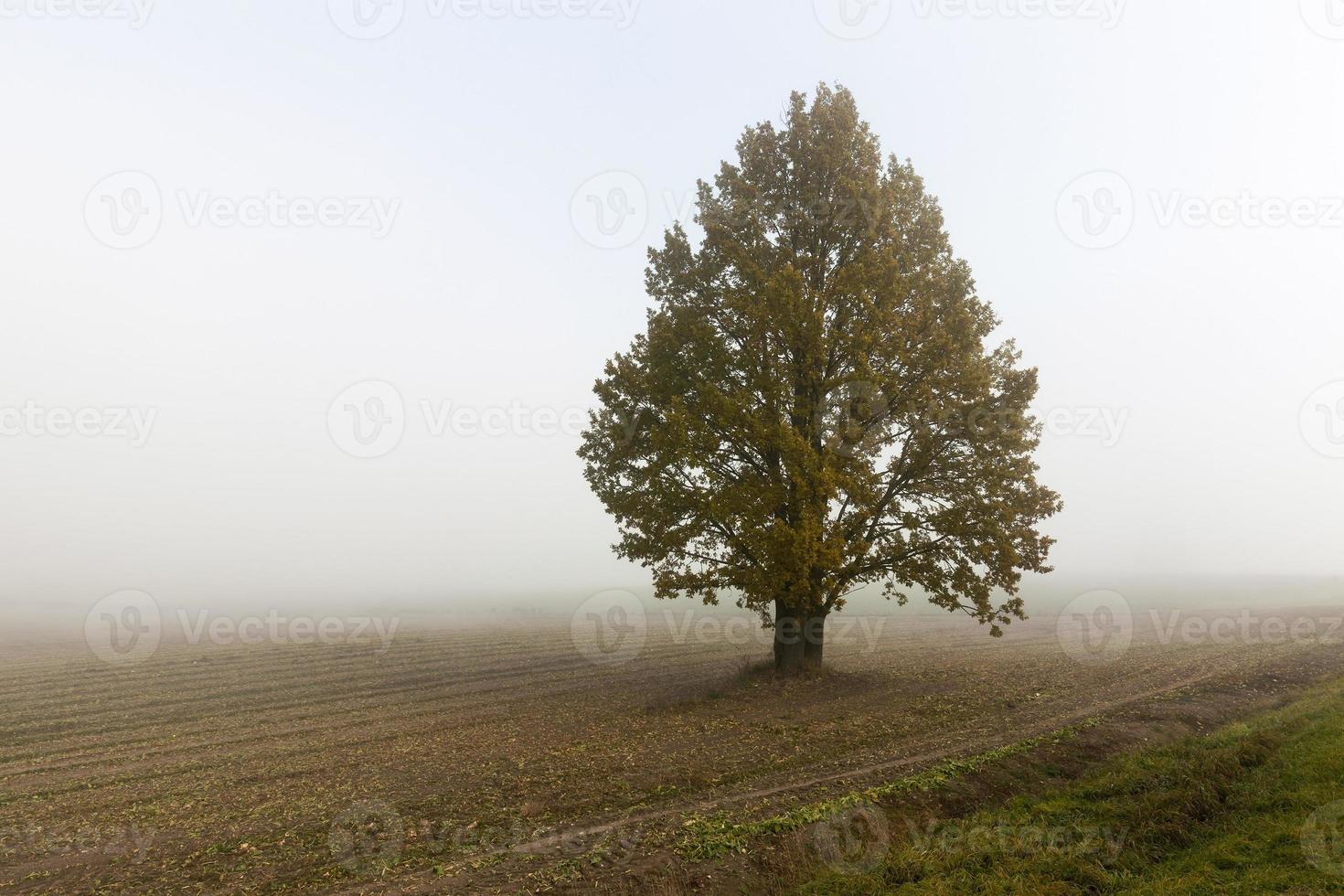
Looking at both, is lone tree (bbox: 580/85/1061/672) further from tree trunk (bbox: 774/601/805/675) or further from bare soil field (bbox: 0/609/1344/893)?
bare soil field (bbox: 0/609/1344/893)

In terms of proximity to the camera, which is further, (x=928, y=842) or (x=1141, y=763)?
(x=1141, y=763)

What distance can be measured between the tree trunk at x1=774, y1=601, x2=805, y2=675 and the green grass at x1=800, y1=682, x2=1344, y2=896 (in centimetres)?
1016

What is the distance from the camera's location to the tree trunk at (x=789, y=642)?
21.0m

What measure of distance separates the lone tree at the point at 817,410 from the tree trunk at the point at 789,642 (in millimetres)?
63

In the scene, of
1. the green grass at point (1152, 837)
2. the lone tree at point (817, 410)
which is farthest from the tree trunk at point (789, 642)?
the green grass at point (1152, 837)

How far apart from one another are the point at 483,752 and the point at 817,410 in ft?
44.6

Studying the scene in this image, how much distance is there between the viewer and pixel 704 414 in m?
19.7

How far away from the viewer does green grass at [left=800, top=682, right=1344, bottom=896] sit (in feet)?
24.6

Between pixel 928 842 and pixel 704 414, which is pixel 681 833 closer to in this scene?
pixel 928 842

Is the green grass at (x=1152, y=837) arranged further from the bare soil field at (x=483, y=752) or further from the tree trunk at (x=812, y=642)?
the tree trunk at (x=812, y=642)

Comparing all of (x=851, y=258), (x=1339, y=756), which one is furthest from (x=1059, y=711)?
(x=851, y=258)

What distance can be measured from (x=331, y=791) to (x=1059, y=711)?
1742 cm

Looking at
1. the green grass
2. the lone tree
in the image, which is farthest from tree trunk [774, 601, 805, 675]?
the green grass

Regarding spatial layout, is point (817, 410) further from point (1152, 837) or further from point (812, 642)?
point (1152, 837)
